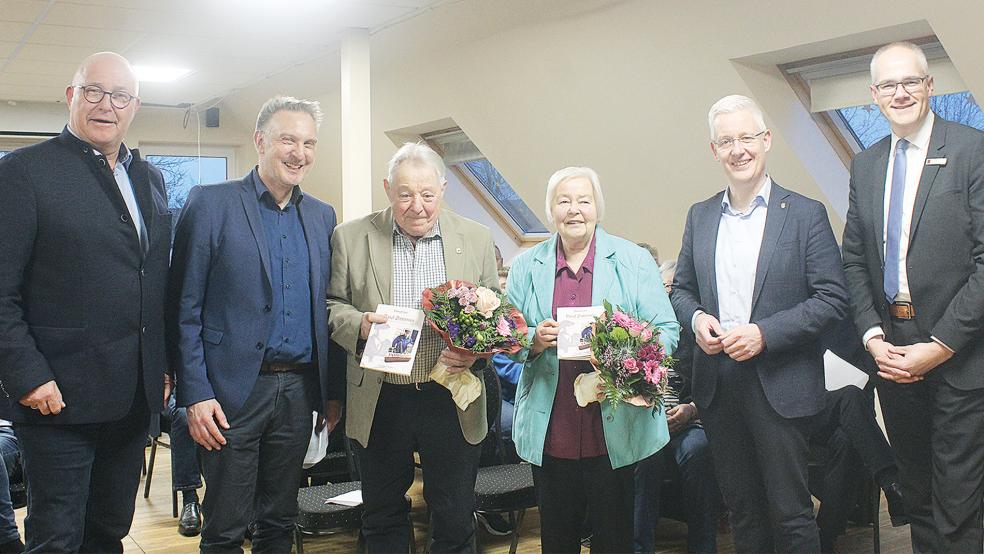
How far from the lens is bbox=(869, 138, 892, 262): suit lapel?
107 inches

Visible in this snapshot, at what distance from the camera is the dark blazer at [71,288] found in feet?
7.64

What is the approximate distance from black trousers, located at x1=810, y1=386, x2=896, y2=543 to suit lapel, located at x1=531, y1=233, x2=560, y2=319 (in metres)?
1.74

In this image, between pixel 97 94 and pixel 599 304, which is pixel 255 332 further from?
pixel 599 304

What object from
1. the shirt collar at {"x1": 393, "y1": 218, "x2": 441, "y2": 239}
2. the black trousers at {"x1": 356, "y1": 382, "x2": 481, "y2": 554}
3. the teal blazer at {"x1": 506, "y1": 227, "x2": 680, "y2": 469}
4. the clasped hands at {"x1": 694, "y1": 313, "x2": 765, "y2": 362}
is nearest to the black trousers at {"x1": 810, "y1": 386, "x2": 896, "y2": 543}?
the clasped hands at {"x1": 694, "y1": 313, "x2": 765, "y2": 362}

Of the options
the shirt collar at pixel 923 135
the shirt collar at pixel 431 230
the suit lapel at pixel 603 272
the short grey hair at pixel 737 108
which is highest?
the short grey hair at pixel 737 108

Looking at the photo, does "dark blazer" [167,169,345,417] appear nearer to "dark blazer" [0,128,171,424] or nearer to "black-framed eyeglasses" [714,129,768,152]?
"dark blazer" [0,128,171,424]

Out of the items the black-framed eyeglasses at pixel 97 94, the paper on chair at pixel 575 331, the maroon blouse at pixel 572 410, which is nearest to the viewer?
the black-framed eyeglasses at pixel 97 94

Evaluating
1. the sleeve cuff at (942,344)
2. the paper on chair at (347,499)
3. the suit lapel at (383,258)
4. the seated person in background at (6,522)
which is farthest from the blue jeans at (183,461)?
the sleeve cuff at (942,344)

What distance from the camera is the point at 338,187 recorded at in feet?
31.3

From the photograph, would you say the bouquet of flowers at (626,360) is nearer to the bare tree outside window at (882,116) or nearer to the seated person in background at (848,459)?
the seated person in background at (848,459)

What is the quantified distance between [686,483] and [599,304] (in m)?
1.48

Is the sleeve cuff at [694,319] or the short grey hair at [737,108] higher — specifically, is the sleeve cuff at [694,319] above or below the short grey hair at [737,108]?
below

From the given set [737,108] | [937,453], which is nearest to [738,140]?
[737,108]

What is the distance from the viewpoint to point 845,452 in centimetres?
402
